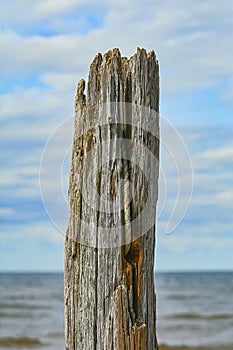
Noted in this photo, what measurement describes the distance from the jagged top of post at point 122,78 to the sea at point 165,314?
15225 millimetres

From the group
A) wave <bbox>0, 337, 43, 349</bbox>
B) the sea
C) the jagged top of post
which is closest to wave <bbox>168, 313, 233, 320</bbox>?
the sea

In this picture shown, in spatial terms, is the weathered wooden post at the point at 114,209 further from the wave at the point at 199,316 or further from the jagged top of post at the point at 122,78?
the wave at the point at 199,316

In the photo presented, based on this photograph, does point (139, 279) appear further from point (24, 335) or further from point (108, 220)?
point (24, 335)

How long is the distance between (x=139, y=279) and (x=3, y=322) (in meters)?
22.0

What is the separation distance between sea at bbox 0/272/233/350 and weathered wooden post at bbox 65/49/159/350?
14887mm

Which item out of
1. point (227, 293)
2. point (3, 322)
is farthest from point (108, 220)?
point (227, 293)

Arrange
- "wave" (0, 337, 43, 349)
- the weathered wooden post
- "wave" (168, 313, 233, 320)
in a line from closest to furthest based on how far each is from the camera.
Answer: the weathered wooden post, "wave" (0, 337, 43, 349), "wave" (168, 313, 233, 320)

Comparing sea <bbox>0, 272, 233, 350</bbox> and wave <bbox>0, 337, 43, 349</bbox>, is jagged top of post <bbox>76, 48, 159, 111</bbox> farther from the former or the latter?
wave <bbox>0, 337, 43, 349</bbox>

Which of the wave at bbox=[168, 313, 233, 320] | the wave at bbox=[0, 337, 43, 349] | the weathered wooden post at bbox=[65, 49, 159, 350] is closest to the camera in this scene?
the weathered wooden post at bbox=[65, 49, 159, 350]

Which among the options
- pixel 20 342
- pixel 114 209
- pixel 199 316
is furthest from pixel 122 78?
pixel 199 316

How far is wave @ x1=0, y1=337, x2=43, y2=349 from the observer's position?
2057 cm

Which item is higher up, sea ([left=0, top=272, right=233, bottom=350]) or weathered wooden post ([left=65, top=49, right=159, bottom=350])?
sea ([left=0, top=272, right=233, bottom=350])

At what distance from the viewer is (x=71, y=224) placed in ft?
15.5

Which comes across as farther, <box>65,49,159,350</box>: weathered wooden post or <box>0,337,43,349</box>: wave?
<box>0,337,43,349</box>: wave
